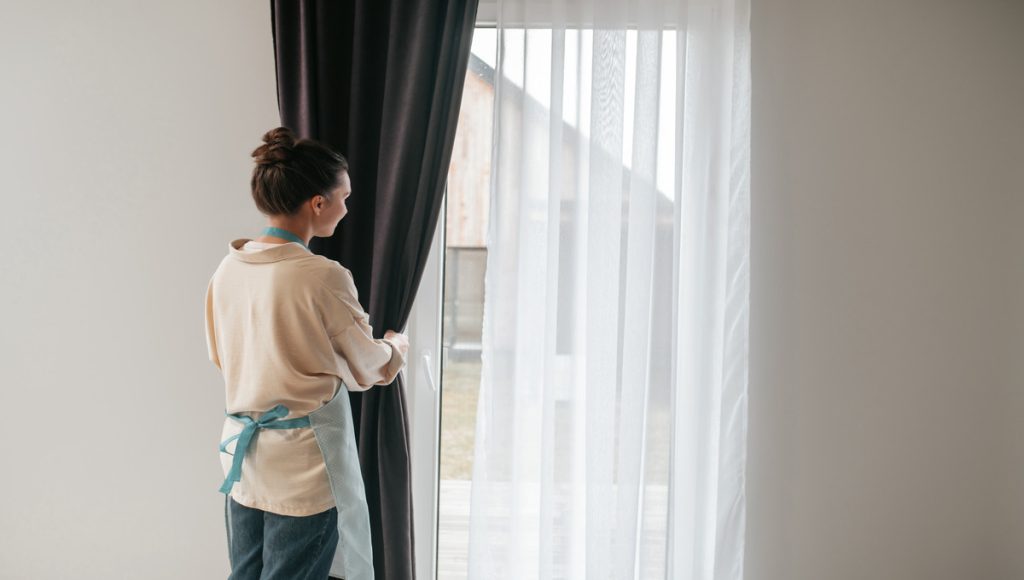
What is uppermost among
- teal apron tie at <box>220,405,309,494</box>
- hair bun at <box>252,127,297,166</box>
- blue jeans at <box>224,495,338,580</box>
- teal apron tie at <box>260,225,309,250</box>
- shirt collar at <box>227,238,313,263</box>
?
hair bun at <box>252,127,297,166</box>

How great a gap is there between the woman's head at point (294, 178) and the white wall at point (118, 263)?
64 centimetres

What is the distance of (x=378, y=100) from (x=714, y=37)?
3.30ft

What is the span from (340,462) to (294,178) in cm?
64

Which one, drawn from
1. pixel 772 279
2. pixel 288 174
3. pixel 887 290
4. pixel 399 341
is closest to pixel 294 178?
pixel 288 174

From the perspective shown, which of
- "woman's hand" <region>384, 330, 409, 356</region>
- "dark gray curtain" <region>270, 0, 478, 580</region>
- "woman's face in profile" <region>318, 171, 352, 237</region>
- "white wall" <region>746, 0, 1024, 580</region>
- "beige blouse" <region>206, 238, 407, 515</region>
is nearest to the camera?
"beige blouse" <region>206, 238, 407, 515</region>

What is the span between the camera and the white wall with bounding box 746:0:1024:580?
2086 millimetres

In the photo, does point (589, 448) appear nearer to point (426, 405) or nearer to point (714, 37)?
point (426, 405)

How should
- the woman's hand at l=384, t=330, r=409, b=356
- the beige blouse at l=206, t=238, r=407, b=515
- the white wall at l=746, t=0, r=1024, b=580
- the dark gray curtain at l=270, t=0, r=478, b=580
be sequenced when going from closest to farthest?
the beige blouse at l=206, t=238, r=407, b=515 < the woman's hand at l=384, t=330, r=409, b=356 < the dark gray curtain at l=270, t=0, r=478, b=580 < the white wall at l=746, t=0, r=1024, b=580

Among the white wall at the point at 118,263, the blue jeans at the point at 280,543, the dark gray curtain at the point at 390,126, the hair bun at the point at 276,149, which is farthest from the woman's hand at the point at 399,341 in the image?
the white wall at the point at 118,263

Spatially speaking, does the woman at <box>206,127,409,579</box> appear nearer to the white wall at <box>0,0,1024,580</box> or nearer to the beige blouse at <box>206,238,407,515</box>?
the beige blouse at <box>206,238,407,515</box>

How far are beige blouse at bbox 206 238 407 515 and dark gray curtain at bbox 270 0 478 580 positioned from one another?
1.45 ft

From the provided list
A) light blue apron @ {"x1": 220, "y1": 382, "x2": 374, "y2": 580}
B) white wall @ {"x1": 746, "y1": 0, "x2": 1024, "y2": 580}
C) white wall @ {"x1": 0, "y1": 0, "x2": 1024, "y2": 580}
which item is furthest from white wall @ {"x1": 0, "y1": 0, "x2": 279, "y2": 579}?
white wall @ {"x1": 746, "y1": 0, "x2": 1024, "y2": 580}

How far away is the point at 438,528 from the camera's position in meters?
2.22

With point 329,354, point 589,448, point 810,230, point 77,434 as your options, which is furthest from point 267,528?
point 810,230
